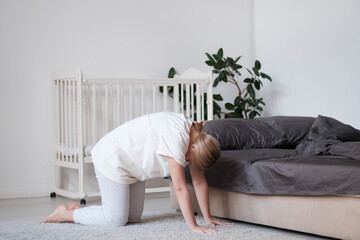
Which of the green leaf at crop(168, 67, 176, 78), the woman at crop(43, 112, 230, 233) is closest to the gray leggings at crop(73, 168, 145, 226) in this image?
the woman at crop(43, 112, 230, 233)

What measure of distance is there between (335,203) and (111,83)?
2342 mm

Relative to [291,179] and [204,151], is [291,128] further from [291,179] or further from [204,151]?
[204,151]

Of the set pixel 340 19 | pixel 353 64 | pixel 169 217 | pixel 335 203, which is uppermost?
pixel 340 19

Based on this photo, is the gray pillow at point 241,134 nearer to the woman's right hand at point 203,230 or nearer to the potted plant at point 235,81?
the woman's right hand at point 203,230

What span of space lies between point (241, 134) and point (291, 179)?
3.20 feet

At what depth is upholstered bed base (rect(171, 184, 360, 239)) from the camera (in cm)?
232

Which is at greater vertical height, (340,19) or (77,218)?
(340,19)

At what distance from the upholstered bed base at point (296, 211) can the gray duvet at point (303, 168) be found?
0.16ft

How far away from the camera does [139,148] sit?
264 cm

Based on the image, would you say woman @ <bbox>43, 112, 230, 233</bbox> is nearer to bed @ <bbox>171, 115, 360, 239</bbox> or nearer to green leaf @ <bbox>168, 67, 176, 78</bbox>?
bed @ <bbox>171, 115, 360, 239</bbox>

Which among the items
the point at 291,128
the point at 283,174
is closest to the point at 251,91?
the point at 291,128

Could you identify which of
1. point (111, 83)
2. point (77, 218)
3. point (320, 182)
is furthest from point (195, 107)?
point (320, 182)

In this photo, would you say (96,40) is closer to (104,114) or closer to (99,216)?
(104,114)

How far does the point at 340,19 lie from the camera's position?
4305 mm
